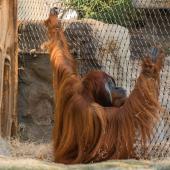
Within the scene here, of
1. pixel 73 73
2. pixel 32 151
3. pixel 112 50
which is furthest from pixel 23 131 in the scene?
pixel 73 73

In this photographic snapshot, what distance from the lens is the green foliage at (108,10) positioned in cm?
730

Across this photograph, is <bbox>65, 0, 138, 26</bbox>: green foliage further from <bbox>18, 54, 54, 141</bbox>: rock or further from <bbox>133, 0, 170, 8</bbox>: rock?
<bbox>18, 54, 54, 141</bbox>: rock

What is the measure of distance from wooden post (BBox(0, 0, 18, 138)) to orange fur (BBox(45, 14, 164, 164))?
137 centimetres

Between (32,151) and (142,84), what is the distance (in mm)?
1298

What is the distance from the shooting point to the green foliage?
7297 mm

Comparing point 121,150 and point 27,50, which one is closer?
point 121,150

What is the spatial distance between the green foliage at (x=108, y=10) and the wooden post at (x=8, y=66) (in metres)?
2.04

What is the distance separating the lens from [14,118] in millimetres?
5449

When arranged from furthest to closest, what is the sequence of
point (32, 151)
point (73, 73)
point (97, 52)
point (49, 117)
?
point (49, 117), point (97, 52), point (32, 151), point (73, 73)

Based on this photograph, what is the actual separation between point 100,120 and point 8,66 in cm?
190

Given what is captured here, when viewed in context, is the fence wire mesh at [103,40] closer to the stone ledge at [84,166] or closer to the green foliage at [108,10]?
the green foliage at [108,10]

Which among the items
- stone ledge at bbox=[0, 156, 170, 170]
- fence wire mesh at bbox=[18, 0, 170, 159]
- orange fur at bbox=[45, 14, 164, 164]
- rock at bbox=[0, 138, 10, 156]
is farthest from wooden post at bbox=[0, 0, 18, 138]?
stone ledge at bbox=[0, 156, 170, 170]

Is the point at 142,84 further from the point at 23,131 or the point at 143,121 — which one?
the point at 23,131

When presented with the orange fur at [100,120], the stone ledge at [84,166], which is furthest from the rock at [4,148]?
the stone ledge at [84,166]
